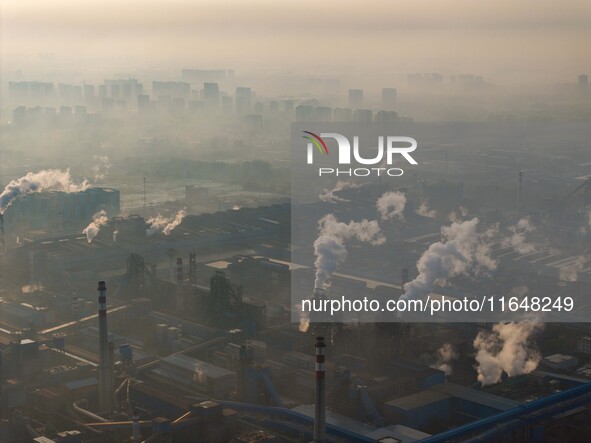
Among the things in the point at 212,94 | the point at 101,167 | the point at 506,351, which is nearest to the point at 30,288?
the point at 506,351

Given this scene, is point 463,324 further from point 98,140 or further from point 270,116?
point 98,140

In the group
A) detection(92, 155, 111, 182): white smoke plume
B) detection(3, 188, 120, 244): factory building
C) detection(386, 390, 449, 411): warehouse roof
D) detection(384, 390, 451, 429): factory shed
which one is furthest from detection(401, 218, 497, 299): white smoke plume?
detection(92, 155, 111, 182): white smoke plume

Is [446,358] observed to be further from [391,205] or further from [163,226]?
[391,205]

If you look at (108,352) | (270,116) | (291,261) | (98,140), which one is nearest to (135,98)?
(98,140)

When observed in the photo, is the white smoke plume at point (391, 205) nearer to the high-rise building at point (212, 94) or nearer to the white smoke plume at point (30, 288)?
the white smoke plume at point (30, 288)

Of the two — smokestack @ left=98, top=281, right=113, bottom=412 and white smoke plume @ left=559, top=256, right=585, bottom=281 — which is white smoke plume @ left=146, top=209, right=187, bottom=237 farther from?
smokestack @ left=98, top=281, right=113, bottom=412

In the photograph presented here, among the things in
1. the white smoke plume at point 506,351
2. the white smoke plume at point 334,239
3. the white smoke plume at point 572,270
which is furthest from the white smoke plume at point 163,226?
the white smoke plume at point 506,351
